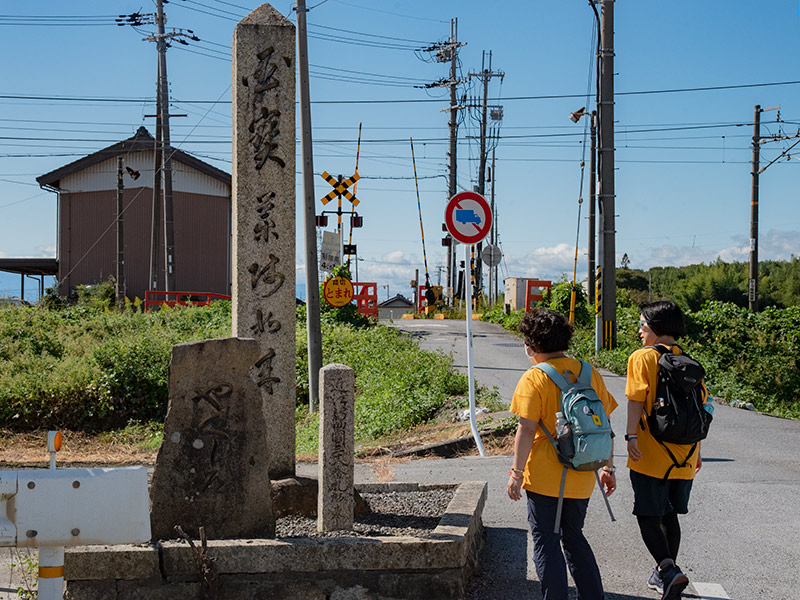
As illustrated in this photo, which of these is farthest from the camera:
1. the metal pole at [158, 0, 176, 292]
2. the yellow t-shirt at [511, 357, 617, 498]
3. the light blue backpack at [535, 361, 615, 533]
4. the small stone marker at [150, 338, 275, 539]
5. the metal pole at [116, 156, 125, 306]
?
the metal pole at [116, 156, 125, 306]

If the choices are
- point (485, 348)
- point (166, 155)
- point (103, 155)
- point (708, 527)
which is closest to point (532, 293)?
point (485, 348)

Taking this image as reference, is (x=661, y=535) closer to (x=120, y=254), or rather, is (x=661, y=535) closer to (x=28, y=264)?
(x=120, y=254)

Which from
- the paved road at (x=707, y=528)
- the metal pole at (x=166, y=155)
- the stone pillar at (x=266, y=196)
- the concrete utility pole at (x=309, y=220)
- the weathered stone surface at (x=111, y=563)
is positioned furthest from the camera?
the metal pole at (x=166, y=155)

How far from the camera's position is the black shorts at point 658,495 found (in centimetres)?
459

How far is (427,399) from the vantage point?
12.5 metres

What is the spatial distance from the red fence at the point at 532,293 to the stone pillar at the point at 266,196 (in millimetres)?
20206

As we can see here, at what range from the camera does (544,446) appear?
13.4 ft

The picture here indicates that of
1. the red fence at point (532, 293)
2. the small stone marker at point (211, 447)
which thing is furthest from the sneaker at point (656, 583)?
the red fence at point (532, 293)

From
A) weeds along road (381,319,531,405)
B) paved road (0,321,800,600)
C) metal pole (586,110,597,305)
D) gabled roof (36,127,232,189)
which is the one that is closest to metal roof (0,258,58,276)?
gabled roof (36,127,232,189)

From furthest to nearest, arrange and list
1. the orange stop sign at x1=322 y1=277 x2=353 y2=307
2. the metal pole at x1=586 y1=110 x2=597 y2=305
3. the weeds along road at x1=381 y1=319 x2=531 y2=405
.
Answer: the metal pole at x1=586 y1=110 x2=597 y2=305
the orange stop sign at x1=322 y1=277 x2=353 y2=307
the weeds along road at x1=381 y1=319 x2=531 y2=405

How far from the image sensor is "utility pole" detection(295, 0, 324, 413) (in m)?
13.9

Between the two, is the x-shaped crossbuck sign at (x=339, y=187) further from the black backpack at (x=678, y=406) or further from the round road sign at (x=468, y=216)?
the black backpack at (x=678, y=406)

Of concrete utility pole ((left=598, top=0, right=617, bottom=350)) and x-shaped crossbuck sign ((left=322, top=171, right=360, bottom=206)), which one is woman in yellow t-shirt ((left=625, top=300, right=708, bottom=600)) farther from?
x-shaped crossbuck sign ((left=322, top=171, right=360, bottom=206))

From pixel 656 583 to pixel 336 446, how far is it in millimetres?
2083
